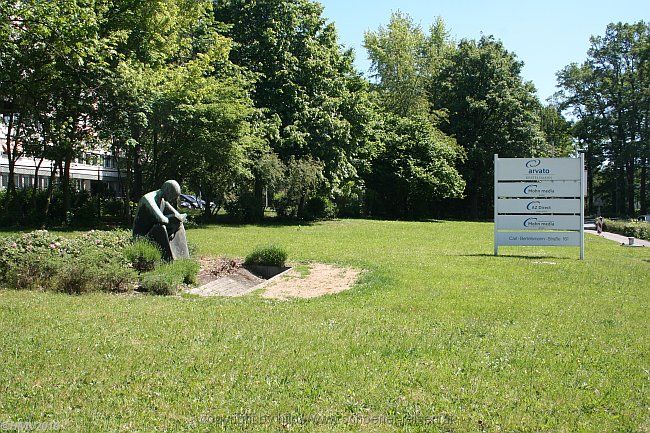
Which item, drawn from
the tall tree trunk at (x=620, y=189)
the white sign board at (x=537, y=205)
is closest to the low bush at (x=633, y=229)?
the white sign board at (x=537, y=205)

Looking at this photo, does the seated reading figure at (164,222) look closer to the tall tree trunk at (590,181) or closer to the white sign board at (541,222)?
the white sign board at (541,222)

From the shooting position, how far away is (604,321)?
320 inches

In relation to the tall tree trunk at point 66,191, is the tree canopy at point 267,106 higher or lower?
higher

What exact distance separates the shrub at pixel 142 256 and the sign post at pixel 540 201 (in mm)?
10263

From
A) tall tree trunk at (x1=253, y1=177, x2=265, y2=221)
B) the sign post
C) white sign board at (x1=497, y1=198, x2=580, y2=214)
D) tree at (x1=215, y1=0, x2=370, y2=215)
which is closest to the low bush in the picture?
the sign post

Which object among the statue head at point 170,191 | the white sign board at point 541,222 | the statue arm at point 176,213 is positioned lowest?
the white sign board at point 541,222

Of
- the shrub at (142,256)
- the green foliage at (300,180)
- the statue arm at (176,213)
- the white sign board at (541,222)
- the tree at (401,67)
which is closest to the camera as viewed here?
the shrub at (142,256)

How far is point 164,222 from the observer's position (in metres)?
12.3

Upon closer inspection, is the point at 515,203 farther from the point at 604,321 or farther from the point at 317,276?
the point at 604,321

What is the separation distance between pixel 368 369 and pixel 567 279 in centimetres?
818

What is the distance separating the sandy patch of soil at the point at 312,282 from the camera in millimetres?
10836

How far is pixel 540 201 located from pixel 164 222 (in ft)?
35.9

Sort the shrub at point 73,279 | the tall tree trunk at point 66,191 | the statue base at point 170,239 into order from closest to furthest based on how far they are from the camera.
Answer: the shrub at point 73,279 → the statue base at point 170,239 → the tall tree trunk at point 66,191

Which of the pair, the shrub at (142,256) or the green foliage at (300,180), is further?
the green foliage at (300,180)
